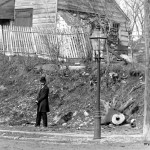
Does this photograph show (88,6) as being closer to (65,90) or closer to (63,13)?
(63,13)

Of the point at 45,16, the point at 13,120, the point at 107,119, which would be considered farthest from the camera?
the point at 45,16

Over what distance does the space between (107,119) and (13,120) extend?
396 cm

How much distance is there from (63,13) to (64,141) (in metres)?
12.3

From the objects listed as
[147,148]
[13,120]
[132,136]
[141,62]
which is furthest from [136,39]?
[147,148]

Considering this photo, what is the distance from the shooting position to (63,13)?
928 inches

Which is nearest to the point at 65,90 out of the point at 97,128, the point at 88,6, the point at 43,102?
the point at 43,102

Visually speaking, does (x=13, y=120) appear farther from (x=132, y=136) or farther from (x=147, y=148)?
(x=147, y=148)

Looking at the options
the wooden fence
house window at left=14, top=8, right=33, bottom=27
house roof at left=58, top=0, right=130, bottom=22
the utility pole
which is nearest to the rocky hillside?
the wooden fence

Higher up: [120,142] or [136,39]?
[136,39]

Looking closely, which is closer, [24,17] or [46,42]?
[46,42]

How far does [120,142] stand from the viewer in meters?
12.1

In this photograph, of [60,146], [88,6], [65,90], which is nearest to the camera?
[60,146]

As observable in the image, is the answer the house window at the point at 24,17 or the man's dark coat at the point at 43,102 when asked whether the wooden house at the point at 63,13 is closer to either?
the house window at the point at 24,17

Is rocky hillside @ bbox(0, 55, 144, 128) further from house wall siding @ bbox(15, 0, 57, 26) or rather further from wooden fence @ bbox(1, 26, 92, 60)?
house wall siding @ bbox(15, 0, 57, 26)
